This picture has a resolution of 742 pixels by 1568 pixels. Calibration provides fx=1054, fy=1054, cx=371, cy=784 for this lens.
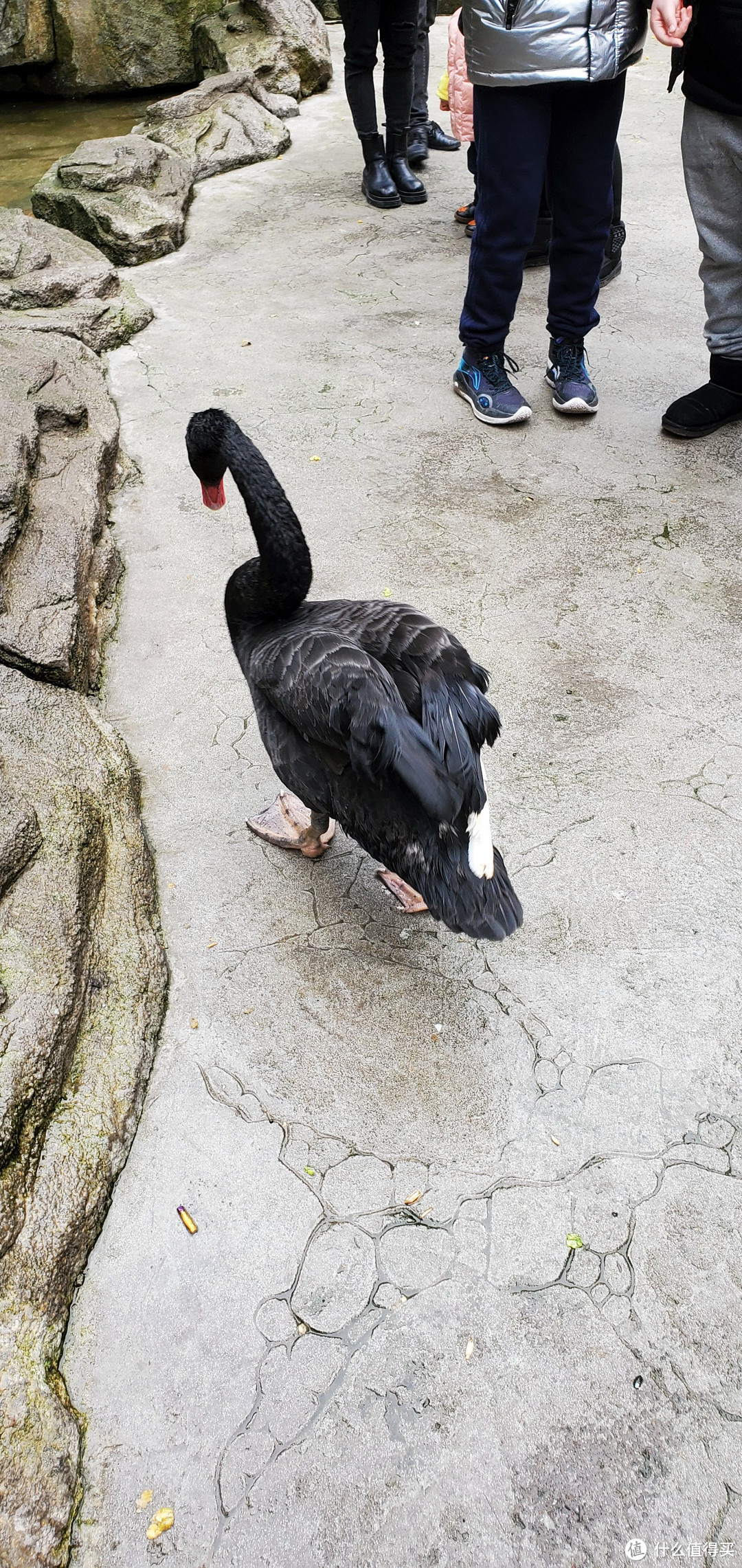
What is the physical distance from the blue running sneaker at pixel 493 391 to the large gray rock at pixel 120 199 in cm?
225

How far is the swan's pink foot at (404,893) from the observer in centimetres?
218

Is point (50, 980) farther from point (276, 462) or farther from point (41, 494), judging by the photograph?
point (276, 462)

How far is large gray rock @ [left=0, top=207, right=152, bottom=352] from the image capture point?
4.34m

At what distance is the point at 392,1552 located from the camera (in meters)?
1.36

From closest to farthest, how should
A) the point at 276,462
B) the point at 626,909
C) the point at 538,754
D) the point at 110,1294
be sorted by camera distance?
the point at 110,1294, the point at 626,909, the point at 538,754, the point at 276,462

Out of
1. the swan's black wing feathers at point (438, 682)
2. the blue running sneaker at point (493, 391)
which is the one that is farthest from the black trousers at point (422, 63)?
the swan's black wing feathers at point (438, 682)

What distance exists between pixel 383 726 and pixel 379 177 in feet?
16.0

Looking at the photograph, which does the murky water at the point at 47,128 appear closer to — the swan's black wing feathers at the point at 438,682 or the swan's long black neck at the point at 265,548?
the swan's long black neck at the point at 265,548

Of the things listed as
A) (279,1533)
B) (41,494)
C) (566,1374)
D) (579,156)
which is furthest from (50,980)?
(579,156)

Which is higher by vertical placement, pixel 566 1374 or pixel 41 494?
pixel 41 494

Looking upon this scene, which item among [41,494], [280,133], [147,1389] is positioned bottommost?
[147,1389]

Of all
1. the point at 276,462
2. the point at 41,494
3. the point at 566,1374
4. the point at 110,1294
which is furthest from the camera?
the point at 276,462

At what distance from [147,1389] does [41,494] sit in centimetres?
254

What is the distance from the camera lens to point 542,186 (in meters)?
3.31
